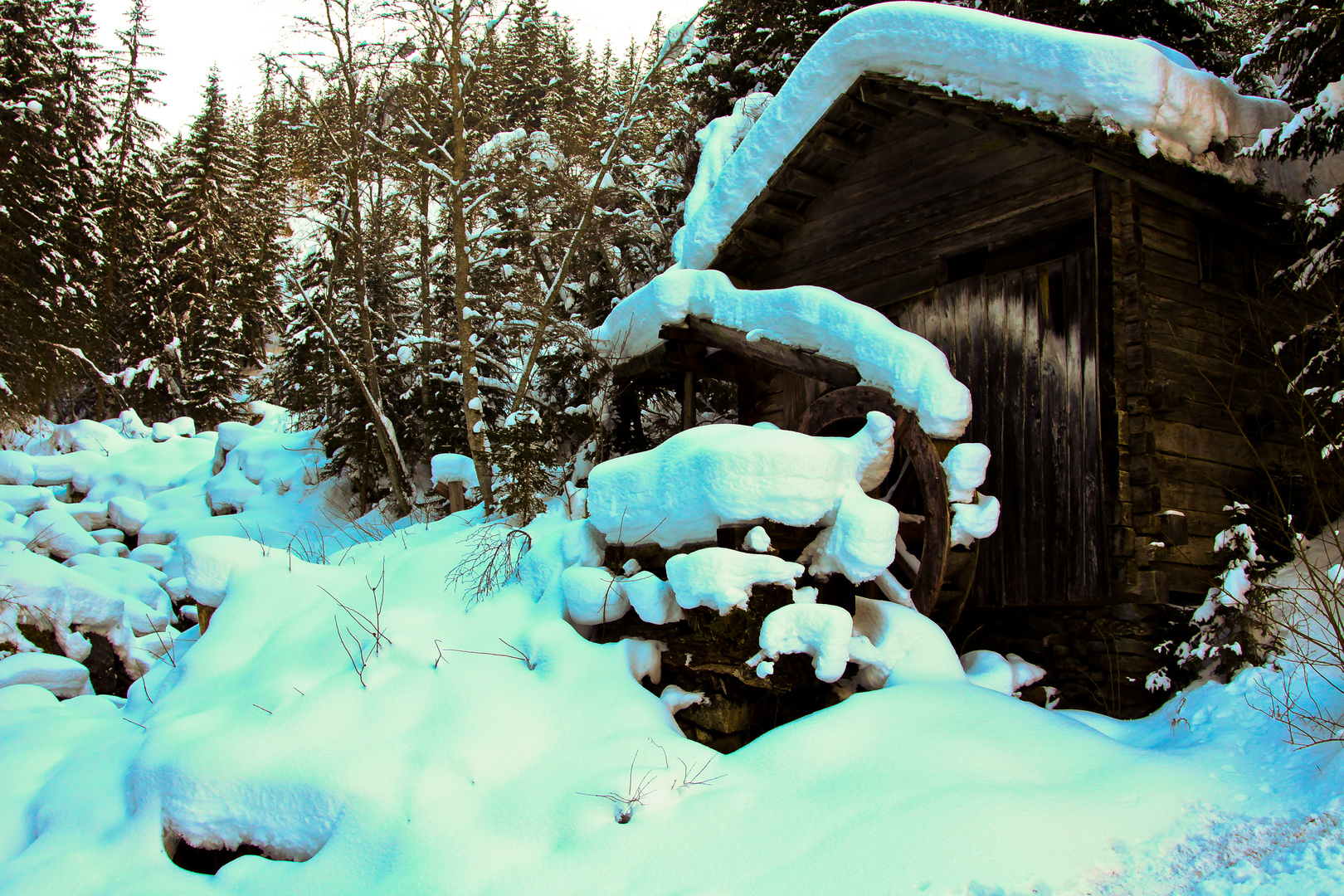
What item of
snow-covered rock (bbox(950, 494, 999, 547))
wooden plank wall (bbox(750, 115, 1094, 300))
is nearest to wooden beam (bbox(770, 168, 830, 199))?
wooden plank wall (bbox(750, 115, 1094, 300))

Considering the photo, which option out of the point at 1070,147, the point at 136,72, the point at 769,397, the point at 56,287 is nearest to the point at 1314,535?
the point at 1070,147

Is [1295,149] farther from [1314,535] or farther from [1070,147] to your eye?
[1314,535]

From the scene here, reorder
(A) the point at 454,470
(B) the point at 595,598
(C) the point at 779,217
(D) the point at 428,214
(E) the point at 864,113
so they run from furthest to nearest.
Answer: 1. (D) the point at 428,214
2. (A) the point at 454,470
3. (C) the point at 779,217
4. (E) the point at 864,113
5. (B) the point at 595,598

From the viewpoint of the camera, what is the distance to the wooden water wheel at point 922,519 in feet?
18.5

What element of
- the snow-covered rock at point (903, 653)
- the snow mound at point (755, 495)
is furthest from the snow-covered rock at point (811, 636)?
the snow mound at point (755, 495)

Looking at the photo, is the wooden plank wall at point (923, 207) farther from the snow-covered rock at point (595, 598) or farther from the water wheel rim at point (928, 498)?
the snow-covered rock at point (595, 598)

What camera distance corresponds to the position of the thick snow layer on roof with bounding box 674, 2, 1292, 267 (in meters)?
5.37

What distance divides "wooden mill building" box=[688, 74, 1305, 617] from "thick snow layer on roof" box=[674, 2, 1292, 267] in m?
0.14

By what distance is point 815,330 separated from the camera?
21.5 feet

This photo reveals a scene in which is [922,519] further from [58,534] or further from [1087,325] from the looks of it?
[58,534]

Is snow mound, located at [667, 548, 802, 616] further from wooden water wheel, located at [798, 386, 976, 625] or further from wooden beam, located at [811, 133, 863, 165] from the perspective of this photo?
wooden beam, located at [811, 133, 863, 165]

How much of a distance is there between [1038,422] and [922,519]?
1.15 m

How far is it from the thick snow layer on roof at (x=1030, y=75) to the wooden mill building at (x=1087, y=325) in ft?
0.45

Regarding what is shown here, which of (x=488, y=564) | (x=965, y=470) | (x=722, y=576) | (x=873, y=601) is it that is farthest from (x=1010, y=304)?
(x=488, y=564)
